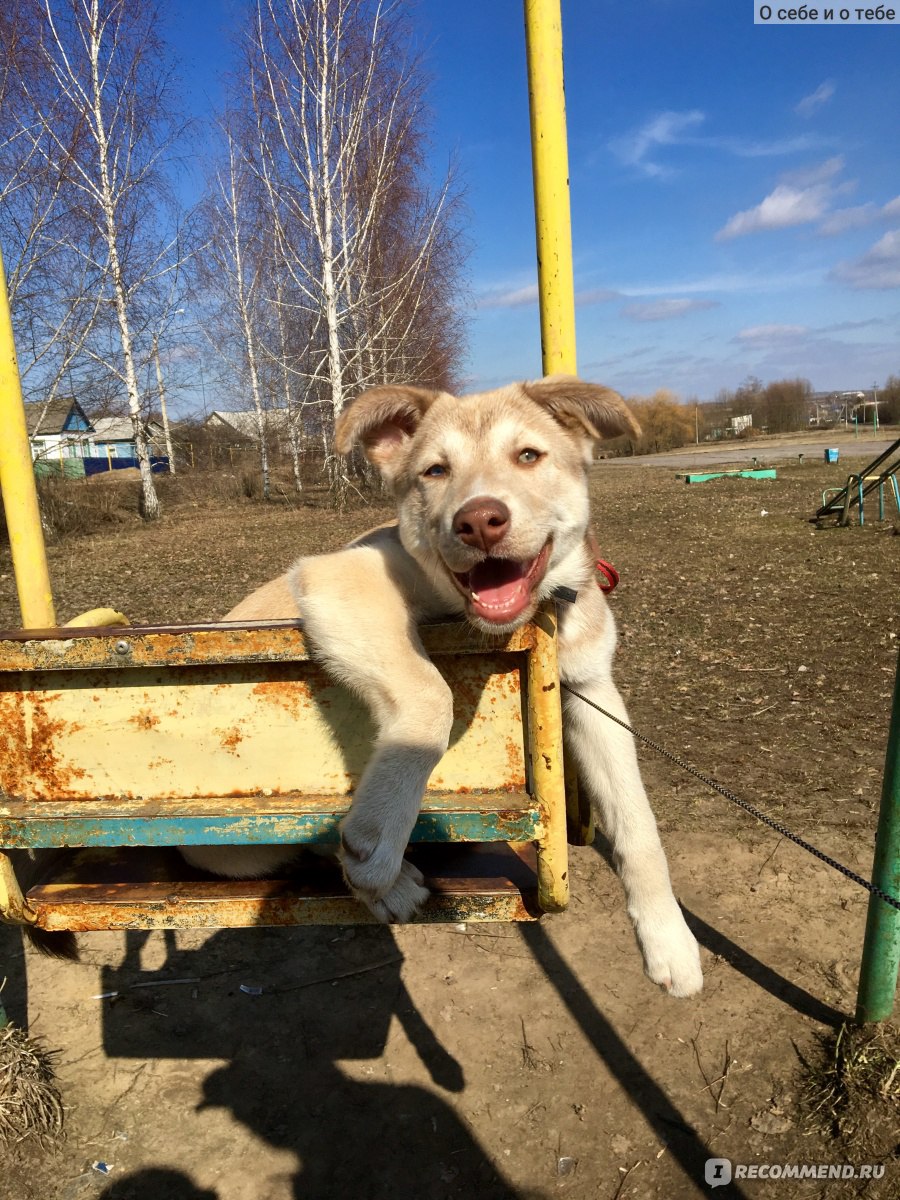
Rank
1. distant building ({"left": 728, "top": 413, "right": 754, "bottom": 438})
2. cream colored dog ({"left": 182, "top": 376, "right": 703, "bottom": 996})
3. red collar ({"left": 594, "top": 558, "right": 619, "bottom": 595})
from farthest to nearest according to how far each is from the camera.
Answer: distant building ({"left": 728, "top": 413, "right": 754, "bottom": 438})
red collar ({"left": 594, "top": 558, "right": 619, "bottom": 595})
cream colored dog ({"left": 182, "top": 376, "right": 703, "bottom": 996})

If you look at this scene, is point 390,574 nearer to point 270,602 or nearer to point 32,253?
point 270,602

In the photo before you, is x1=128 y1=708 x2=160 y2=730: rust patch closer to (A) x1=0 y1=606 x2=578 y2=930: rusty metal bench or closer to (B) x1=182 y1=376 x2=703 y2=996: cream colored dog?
(A) x1=0 y1=606 x2=578 y2=930: rusty metal bench

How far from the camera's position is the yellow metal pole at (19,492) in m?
2.88

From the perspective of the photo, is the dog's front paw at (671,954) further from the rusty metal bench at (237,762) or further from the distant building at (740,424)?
the distant building at (740,424)

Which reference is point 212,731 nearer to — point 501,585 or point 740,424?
point 501,585

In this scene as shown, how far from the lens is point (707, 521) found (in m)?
17.4

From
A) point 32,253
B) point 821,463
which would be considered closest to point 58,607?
point 32,253

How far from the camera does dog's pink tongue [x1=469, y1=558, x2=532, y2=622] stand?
7.46 feet

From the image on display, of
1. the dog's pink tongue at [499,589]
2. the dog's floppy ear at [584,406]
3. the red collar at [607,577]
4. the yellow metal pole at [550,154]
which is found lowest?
the red collar at [607,577]

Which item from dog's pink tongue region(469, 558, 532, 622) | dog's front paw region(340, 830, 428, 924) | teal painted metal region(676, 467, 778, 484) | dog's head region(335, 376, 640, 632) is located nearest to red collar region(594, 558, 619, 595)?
dog's head region(335, 376, 640, 632)

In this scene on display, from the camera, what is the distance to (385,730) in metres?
2.21

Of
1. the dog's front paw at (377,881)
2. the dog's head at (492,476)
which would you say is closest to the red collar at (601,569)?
the dog's head at (492,476)

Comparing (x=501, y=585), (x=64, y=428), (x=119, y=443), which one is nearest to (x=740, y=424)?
(x=119, y=443)

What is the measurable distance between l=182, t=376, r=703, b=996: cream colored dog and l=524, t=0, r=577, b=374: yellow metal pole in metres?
0.35
